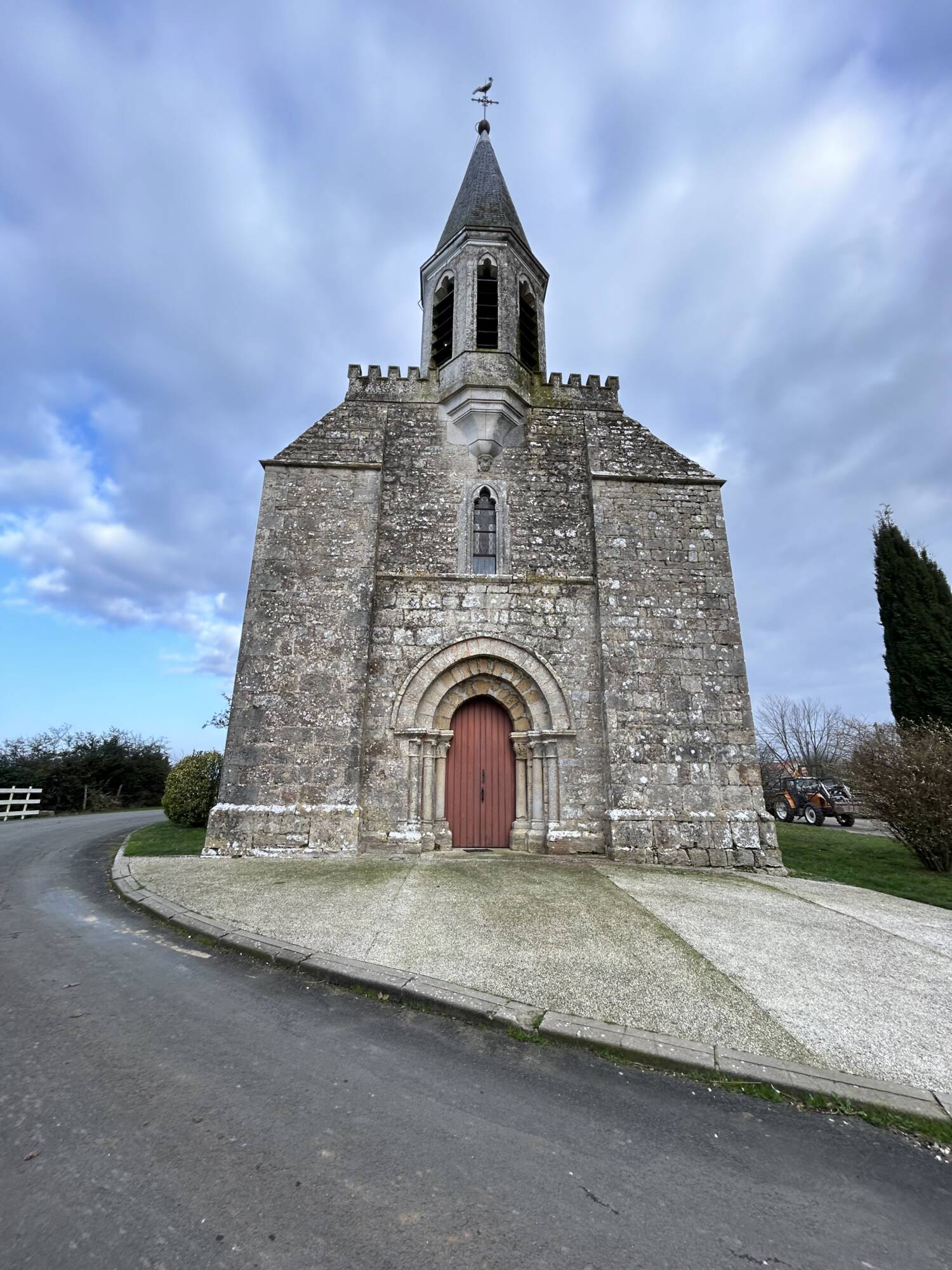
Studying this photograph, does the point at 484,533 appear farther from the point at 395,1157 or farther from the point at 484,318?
the point at 395,1157

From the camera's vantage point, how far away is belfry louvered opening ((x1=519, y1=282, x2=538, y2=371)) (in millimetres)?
12086

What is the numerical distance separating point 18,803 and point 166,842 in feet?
39.3

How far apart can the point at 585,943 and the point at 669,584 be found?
665 centimetres

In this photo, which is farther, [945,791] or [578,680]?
[578,680]

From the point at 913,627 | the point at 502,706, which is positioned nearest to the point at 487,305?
the point at 502,706

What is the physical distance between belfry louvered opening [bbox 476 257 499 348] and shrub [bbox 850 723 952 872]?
10164 millimetres

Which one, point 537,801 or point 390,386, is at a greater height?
point 390,386

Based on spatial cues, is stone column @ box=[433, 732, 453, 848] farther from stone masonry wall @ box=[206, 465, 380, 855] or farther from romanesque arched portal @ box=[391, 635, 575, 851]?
stone masonry wall @ box=[206, 465, 380, 855]

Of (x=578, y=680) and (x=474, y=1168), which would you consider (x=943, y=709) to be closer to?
(x=578, y=680)

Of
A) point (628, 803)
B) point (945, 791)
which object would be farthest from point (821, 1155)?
point (945, 791)

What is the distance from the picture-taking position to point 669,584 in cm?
968

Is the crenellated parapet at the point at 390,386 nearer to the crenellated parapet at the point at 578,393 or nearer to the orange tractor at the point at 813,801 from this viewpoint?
the crenellated parapet at the point at 578,393

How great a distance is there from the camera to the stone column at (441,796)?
9.03 meters

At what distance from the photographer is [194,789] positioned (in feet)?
38.5
